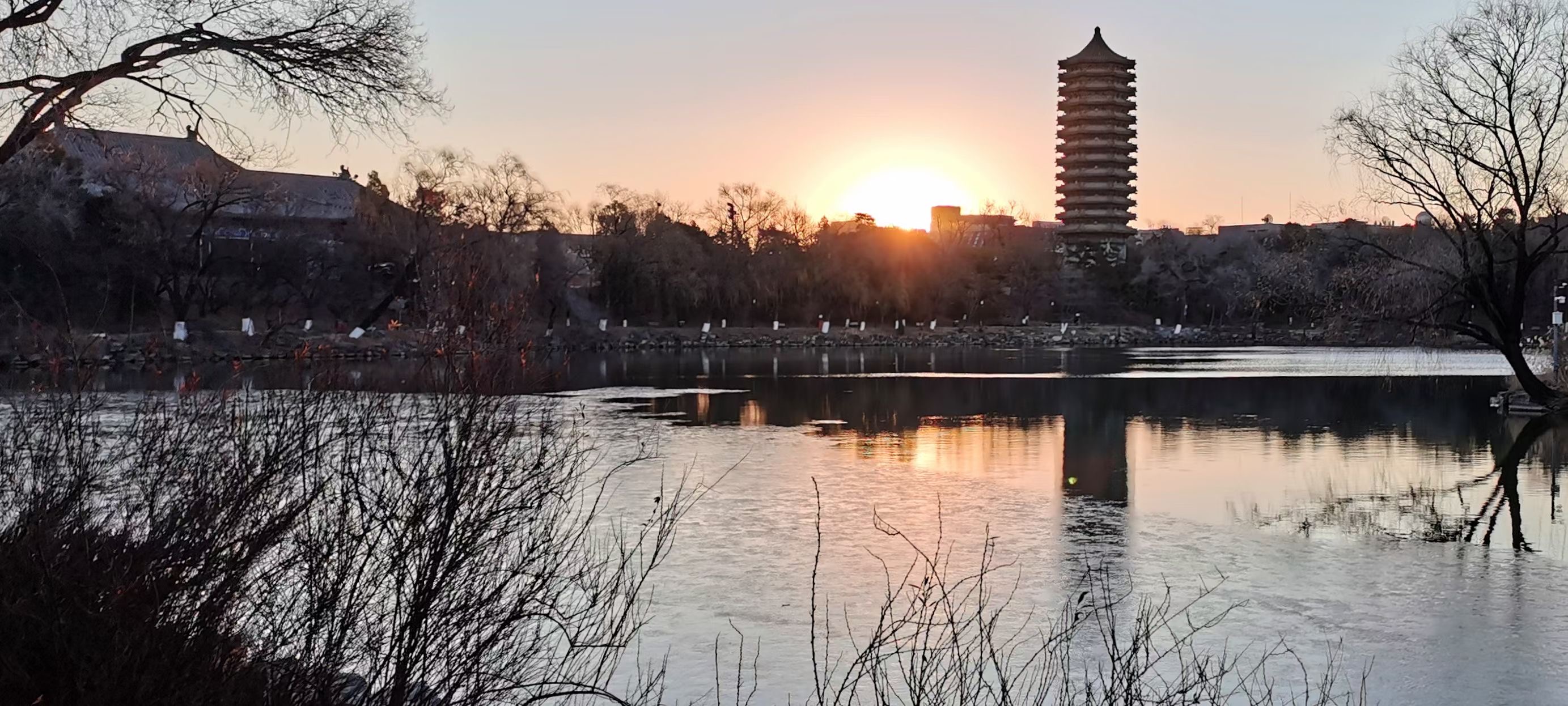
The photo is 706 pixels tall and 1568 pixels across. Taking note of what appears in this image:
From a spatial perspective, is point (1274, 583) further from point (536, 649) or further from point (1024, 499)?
point (536, 649)

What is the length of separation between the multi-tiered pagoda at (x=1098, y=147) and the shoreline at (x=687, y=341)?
2397 centimetres

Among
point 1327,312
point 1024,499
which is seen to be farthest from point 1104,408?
point 1024,499

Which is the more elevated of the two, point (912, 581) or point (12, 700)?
point (12, 700)

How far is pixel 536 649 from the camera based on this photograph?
197 inches

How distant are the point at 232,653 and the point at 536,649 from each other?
1045 millimetres

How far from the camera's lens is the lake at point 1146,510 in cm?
776

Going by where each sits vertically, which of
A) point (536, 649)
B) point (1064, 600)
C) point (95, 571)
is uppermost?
point (95, 571)

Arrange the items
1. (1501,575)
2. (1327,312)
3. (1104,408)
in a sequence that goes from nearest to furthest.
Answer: (1501,575)
(1327,312)
(1104,408)

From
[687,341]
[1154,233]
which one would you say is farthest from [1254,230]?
[687,341]

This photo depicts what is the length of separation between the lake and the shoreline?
0.85 meters

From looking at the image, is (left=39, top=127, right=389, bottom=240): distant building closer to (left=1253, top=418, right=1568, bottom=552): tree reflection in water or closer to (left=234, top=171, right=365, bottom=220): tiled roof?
(left=234, top=171, right=365, bottom=220): tiled roof

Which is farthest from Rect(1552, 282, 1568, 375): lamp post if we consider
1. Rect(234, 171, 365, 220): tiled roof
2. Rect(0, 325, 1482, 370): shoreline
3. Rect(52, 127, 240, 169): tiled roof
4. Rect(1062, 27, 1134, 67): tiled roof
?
Rect(1062, 27, 1134, 67): tiled roof

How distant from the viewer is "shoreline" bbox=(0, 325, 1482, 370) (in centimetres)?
693

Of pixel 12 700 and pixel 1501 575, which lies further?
pixel 1501 575
